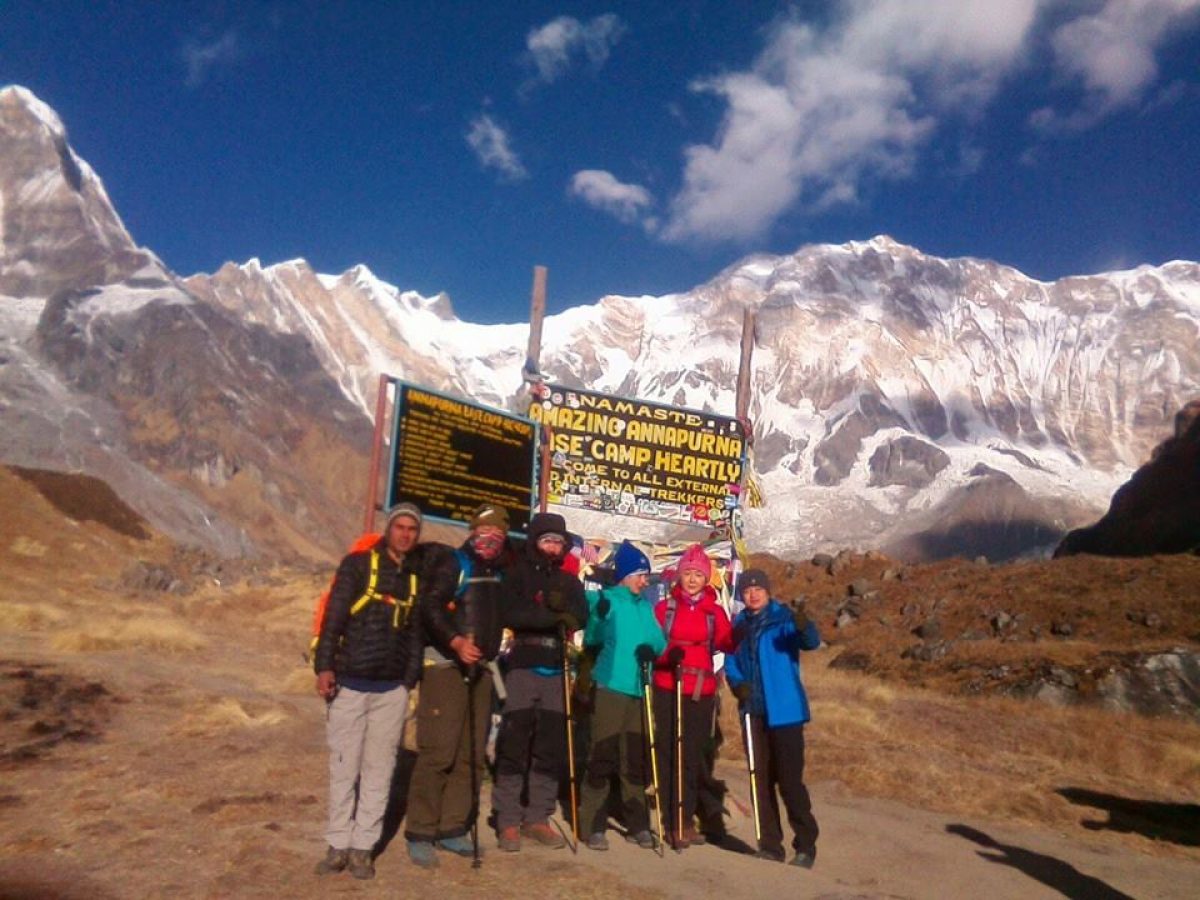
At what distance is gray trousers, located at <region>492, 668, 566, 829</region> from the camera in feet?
20.9

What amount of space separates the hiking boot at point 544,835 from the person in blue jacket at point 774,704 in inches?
51.8

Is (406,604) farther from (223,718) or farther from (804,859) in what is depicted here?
(223,718)

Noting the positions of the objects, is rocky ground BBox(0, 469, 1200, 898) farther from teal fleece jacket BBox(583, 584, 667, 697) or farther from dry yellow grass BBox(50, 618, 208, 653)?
teal fleece jacket BBox(583, 584, 667, 697)

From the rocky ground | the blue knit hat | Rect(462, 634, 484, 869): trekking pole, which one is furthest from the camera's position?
the blue knit hat

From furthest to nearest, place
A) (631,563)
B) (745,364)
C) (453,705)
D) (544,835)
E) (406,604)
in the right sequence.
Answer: (745,364) → (631,563) → (544,835) → (453,705) → (406,604)

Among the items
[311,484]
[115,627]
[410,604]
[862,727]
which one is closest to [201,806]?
[410,604]

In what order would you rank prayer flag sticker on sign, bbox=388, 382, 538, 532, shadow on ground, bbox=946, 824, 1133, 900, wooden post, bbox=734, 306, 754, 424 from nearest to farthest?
shadow on ground, bbox=946, 824, 1133, 900 → prayer flag sticker on sign, bbox=388, 382, 538, 532 → wooden post, bbox=734, 306, 754, 424

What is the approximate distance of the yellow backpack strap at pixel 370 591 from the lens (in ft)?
18.5

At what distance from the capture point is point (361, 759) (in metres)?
5.71

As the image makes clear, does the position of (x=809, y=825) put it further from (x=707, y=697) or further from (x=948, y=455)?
(x=948, y=455)

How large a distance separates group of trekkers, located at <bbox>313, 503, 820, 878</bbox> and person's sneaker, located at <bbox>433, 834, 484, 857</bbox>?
0.01 meters

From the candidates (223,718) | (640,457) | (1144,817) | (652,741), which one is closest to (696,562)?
(652,741)

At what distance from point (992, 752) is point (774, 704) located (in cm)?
607

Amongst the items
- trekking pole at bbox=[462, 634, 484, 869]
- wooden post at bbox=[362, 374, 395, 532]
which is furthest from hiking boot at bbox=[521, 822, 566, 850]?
A: wooden post at bbox=[362, 374, 395, 532]
